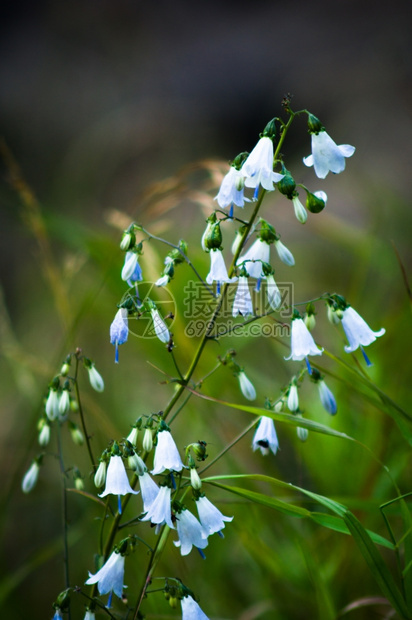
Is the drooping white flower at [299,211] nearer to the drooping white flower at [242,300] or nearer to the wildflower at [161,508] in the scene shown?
Answer: the drooping white flower at [242,300]

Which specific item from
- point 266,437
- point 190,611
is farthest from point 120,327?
point 190,611

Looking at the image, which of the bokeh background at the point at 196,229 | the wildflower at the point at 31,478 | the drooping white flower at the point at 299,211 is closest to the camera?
the drooping white flower at the point at 299,211

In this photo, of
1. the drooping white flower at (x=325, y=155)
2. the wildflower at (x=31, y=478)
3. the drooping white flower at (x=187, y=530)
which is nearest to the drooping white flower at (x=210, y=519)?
the drooping white flower at (x=187, y=530)

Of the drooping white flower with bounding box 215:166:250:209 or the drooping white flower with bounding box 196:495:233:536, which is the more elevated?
the drooping white flower with bounding box 215:166:250:209

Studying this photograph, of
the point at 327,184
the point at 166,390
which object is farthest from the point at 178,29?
the point at 166,390

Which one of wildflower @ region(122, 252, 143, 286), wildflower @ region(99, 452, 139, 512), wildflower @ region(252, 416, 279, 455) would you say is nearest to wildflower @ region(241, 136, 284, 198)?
wildflower @ region(122, 252, 143, 286)

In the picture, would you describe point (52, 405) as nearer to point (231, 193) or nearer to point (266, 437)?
point (266, 437)

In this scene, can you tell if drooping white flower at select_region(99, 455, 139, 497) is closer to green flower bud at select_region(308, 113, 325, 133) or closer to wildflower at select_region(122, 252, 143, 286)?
wildflower at select_region(122, 252, 143, 286)
